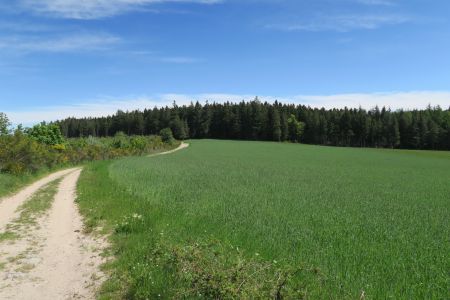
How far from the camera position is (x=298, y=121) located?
5477 inches

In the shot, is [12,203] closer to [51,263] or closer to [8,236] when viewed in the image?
[8,236]

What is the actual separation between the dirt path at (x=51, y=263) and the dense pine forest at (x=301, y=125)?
119 metres

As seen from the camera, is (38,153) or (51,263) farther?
(38,153)

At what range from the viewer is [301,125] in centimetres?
13538

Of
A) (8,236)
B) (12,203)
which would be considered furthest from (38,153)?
(8,236)

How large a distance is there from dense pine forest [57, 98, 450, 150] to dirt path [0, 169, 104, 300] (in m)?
119

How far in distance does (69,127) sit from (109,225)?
177636mm

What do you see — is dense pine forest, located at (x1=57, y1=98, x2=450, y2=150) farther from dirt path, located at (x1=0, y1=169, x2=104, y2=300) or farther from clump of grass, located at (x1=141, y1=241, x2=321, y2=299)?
clump of grass, located at (x1=141, y1=241, x2=321, y2=299)

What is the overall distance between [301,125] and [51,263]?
129771 mm

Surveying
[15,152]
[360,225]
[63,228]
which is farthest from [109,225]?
[15,152]

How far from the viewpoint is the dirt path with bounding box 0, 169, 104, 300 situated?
799cm

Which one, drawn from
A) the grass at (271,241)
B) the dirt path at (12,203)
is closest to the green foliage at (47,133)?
the dirt path at (12,203)

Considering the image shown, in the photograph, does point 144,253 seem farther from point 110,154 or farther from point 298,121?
point 298,121

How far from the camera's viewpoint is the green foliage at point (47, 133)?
50.0 metres
